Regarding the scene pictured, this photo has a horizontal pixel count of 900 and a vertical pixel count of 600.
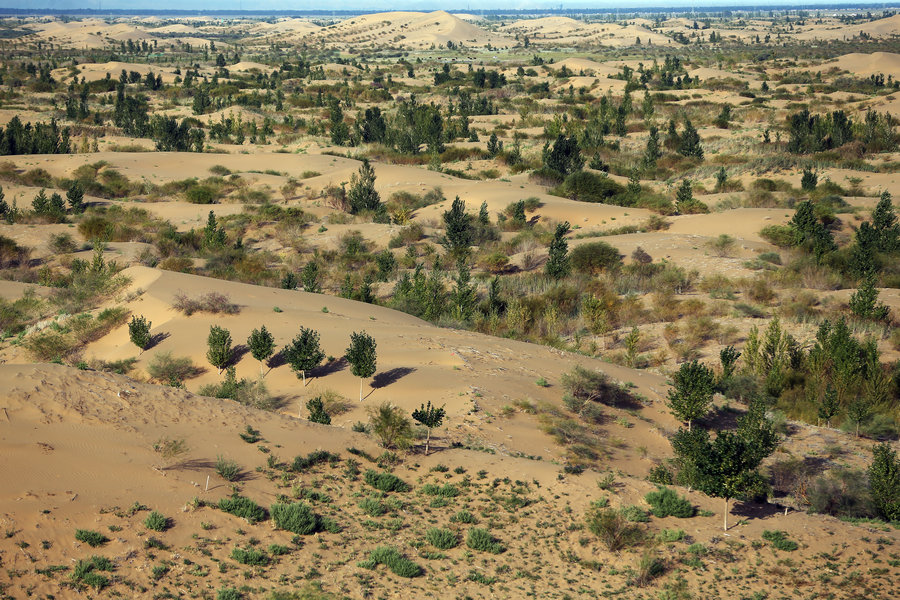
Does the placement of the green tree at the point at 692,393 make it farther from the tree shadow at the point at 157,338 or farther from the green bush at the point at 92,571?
the tree shadow at the point at 157,338

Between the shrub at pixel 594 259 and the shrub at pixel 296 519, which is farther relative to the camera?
the shrub at pixel 594 259

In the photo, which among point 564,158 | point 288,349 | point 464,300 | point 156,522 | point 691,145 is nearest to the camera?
point 156,522

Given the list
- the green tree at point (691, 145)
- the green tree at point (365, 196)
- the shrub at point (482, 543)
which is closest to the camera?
the shrub at point (482, 543)

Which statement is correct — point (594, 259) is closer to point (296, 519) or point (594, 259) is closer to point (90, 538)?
point (296, 519)

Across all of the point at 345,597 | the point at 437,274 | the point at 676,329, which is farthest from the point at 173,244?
the point at 345,597

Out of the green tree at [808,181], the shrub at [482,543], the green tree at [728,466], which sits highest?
the green tree at [808,181]

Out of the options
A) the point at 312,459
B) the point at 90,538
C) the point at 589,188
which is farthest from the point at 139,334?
the point at 589,188

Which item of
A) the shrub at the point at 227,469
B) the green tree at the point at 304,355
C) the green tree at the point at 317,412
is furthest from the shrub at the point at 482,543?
the green tree at the point at 304,355
